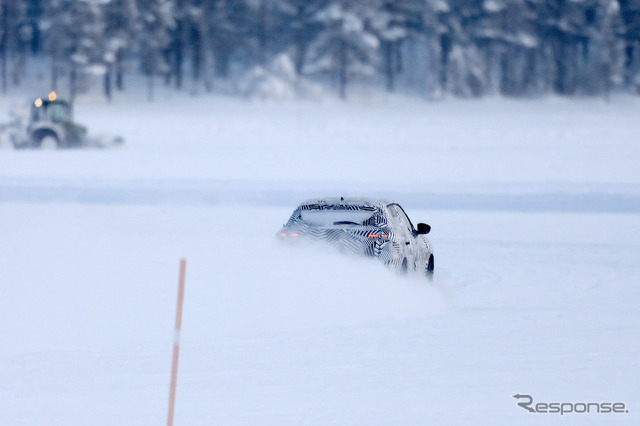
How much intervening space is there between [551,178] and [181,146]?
1880 centimetres

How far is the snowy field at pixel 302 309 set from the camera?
7852 millimetres

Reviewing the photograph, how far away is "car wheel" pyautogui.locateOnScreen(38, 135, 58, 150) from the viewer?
39.3 m

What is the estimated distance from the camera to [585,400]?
782 cm

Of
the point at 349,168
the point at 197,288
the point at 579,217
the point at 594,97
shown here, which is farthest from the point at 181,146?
the point at 594,97

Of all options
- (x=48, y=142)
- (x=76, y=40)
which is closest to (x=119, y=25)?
(x=76, y=40)

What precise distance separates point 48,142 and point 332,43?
→ 40868mm

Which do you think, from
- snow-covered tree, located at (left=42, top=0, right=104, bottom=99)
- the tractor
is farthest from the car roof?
snow-covered tree, located at (left=42, top=0, right=104, bottom=99)

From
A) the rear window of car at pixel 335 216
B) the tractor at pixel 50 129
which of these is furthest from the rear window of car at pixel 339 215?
the tractor at pixel 50 129

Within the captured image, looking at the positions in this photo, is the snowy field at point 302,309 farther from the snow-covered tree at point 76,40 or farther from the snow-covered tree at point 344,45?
the snow-covered tree at point 344,45

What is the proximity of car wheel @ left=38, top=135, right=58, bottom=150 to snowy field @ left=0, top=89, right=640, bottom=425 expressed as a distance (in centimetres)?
1021

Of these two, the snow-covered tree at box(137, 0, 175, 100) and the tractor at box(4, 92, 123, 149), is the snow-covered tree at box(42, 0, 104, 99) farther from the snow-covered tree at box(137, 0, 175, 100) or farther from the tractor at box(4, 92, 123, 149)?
the tractor at box(4, 92, 123, 149)

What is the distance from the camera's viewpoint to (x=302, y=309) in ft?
37.7

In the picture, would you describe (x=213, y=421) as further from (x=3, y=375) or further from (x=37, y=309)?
(x=37, y=309)

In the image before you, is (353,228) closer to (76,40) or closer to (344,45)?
A: (76,40)
